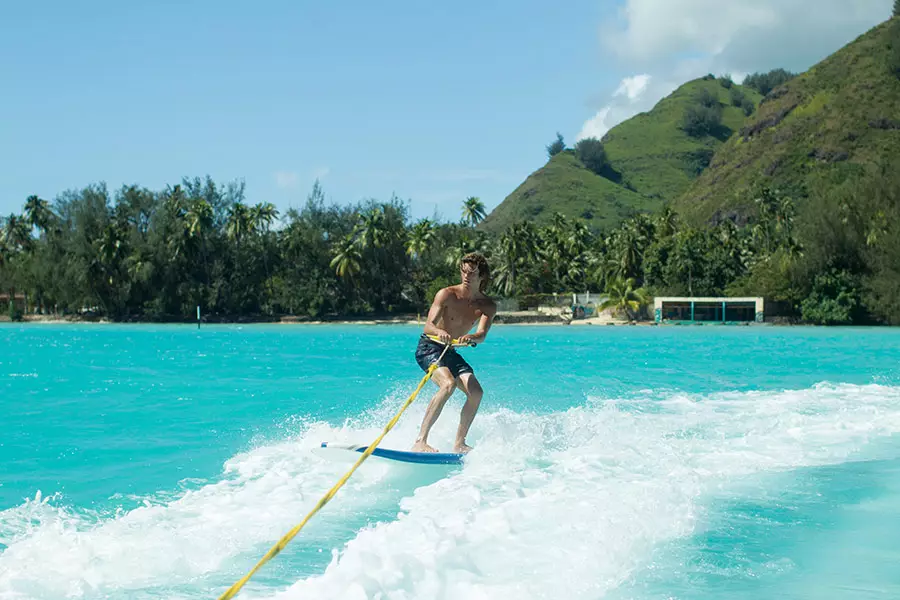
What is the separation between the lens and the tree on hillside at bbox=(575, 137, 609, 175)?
629 feet

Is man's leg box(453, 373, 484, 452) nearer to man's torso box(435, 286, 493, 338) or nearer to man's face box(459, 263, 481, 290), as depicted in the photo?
man's torso box(435, 286, 493, 338)

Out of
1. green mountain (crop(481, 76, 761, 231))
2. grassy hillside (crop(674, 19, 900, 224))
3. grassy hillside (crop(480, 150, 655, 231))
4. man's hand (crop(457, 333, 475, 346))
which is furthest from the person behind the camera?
green mountain (crop(481, 76, 761, 231))

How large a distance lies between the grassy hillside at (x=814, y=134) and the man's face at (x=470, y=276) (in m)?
106

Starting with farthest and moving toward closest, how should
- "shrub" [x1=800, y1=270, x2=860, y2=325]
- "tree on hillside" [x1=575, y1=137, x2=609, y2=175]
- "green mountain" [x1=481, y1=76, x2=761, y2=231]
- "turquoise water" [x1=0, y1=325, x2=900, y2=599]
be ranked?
1. "tree on hillside" [x1=575, y1=137, x2=609, y2=175]
2. "green mountain" [x1=481, y1=76, x2=761, y2=231]
3. "shrub" [x1=800, y1=270, x2=860, y2=325]
4. "turquoise water" [x1=0, y1=325, x2=900, y2=599]

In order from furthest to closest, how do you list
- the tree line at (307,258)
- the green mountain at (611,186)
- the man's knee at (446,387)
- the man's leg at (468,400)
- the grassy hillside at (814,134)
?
the green mountain at (611,186) < the grassy hillside at (814,134) < the tree line at (307,258) < the man's leg at (468,400) < the man's knee at (446,387)

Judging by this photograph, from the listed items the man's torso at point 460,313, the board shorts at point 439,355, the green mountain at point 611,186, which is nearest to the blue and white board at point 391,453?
the board shorts at point 439,355

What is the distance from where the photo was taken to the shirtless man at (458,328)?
785 cm

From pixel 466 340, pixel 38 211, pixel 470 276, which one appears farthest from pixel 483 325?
pixel 38 211

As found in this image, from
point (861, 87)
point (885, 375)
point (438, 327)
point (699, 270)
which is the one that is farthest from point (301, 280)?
point (861, 87)

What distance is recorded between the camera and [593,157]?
192500mm

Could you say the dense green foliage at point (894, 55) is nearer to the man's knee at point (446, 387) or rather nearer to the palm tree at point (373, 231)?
the palm tree at point (373, 231)

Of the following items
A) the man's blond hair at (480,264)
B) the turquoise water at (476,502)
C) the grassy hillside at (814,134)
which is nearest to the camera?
the turquoise water at (476,502)

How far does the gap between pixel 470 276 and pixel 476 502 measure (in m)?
2.39

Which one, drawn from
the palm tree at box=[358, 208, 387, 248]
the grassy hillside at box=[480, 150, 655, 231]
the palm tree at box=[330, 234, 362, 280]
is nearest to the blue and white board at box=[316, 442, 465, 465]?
the palm tree at box=[330, 234, 362, 280]
